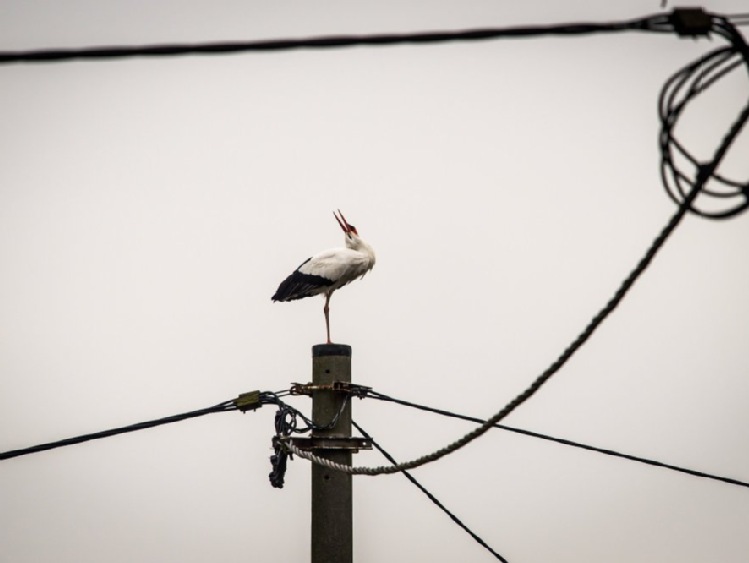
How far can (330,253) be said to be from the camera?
9594 mm

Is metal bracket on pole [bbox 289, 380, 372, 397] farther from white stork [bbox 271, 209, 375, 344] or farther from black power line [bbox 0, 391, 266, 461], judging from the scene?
white stork [bbox 271, 209, 375, 344]

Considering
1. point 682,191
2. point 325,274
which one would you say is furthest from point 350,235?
point 682,191

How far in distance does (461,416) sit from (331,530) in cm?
148

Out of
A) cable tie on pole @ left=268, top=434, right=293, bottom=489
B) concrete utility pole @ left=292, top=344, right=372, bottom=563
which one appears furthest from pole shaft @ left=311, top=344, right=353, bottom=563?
cable tie on pole @ left=268, top=434, right=293, bottom=489

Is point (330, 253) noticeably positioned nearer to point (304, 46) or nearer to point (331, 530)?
point (331, 530)

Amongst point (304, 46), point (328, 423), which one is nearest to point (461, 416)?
point (328, 423)

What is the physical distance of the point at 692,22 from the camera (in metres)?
3.49

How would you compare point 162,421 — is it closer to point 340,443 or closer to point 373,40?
point 340,443

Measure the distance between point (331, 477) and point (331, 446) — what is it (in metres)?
0.18

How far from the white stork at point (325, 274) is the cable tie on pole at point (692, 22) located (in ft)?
20.3

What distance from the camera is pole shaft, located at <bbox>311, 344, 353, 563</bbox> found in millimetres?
5398

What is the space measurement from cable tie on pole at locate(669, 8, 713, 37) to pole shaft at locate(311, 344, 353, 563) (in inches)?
115

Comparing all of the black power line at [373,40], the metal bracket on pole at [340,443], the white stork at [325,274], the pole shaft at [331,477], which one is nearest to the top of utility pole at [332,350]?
the pole shaft at [331,477]

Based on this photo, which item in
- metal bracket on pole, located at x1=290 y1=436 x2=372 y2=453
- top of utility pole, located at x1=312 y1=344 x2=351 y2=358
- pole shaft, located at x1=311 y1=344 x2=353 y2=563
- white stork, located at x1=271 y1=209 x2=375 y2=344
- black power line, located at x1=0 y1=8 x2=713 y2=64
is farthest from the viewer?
white stork, located at x1=271 y1=209 x2=375 y2=344
